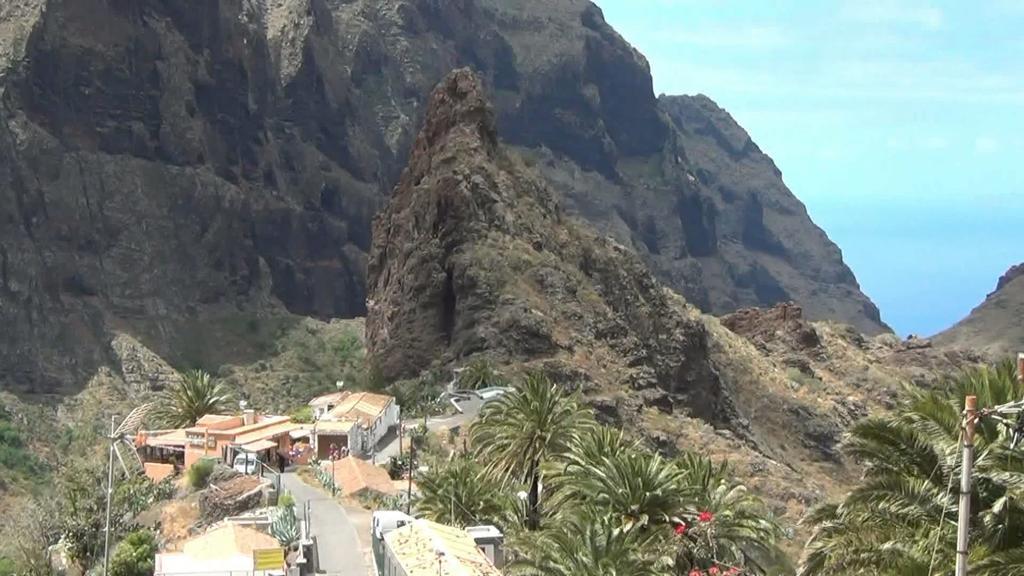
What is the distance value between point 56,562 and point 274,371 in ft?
465

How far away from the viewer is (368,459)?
79625mm

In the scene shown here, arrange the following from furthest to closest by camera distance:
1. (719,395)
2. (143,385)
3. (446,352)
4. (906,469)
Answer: (143,385) → (719,395) → (446,352) → (906,469)

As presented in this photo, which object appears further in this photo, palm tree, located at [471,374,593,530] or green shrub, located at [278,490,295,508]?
green shrub, located at [278,490,295,508]

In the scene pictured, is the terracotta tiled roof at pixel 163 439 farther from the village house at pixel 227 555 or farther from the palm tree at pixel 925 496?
the palm tree at pixel 925 496

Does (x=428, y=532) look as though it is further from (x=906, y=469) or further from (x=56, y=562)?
(x=56, y=562)

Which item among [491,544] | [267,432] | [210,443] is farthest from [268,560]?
[267,432]

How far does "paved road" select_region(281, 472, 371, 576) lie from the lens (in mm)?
51156

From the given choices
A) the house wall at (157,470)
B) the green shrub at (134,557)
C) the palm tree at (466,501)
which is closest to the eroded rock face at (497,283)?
the house wall at (157,470)

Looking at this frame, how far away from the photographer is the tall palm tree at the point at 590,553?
3425 cm

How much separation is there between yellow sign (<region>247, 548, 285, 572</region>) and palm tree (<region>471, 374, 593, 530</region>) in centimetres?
800

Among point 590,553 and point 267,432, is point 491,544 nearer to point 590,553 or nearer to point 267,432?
point 590,553

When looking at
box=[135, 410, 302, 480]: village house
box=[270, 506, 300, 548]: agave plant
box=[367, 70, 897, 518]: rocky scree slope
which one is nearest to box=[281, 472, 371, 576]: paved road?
box=[270, 506, 300, 548]: agave plant

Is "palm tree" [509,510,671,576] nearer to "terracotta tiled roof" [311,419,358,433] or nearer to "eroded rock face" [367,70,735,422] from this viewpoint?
"terracotta tiled roof" [311,419,358,433]

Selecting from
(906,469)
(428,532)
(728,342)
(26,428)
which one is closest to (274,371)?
(26,428)
